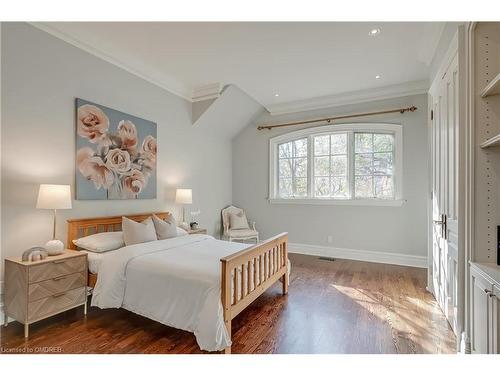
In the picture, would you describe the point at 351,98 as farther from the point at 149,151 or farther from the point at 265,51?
the point at 149,151

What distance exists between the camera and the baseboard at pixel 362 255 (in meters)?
4.15

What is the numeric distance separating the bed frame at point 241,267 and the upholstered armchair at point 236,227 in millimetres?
1801

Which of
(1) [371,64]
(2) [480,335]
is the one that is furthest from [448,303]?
(1) [371,64]

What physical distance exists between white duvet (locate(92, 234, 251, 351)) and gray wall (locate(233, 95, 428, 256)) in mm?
2642

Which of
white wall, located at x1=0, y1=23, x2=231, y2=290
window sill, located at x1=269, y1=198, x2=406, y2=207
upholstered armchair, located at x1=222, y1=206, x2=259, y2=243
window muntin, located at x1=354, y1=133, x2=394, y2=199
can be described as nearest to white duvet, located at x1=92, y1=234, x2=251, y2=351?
white wall, located at x1=0, y1=23, x2=231, y2=290

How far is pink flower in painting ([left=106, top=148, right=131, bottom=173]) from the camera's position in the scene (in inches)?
128

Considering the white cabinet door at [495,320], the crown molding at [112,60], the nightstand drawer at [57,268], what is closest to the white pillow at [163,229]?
the nightstand drawer at [57,268]

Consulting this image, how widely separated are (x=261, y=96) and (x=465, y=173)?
355 centimetres

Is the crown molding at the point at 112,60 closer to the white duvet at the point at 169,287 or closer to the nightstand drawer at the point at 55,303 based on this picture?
the white duvet at the point at 169,287

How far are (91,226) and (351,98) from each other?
4.48 meters

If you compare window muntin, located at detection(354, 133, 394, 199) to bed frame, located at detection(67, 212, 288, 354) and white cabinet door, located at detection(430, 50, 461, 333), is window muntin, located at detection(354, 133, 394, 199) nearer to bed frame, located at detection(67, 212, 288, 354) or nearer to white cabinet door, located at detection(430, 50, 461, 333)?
white cabinet door, located at detection(430, 50, 461, 333)
